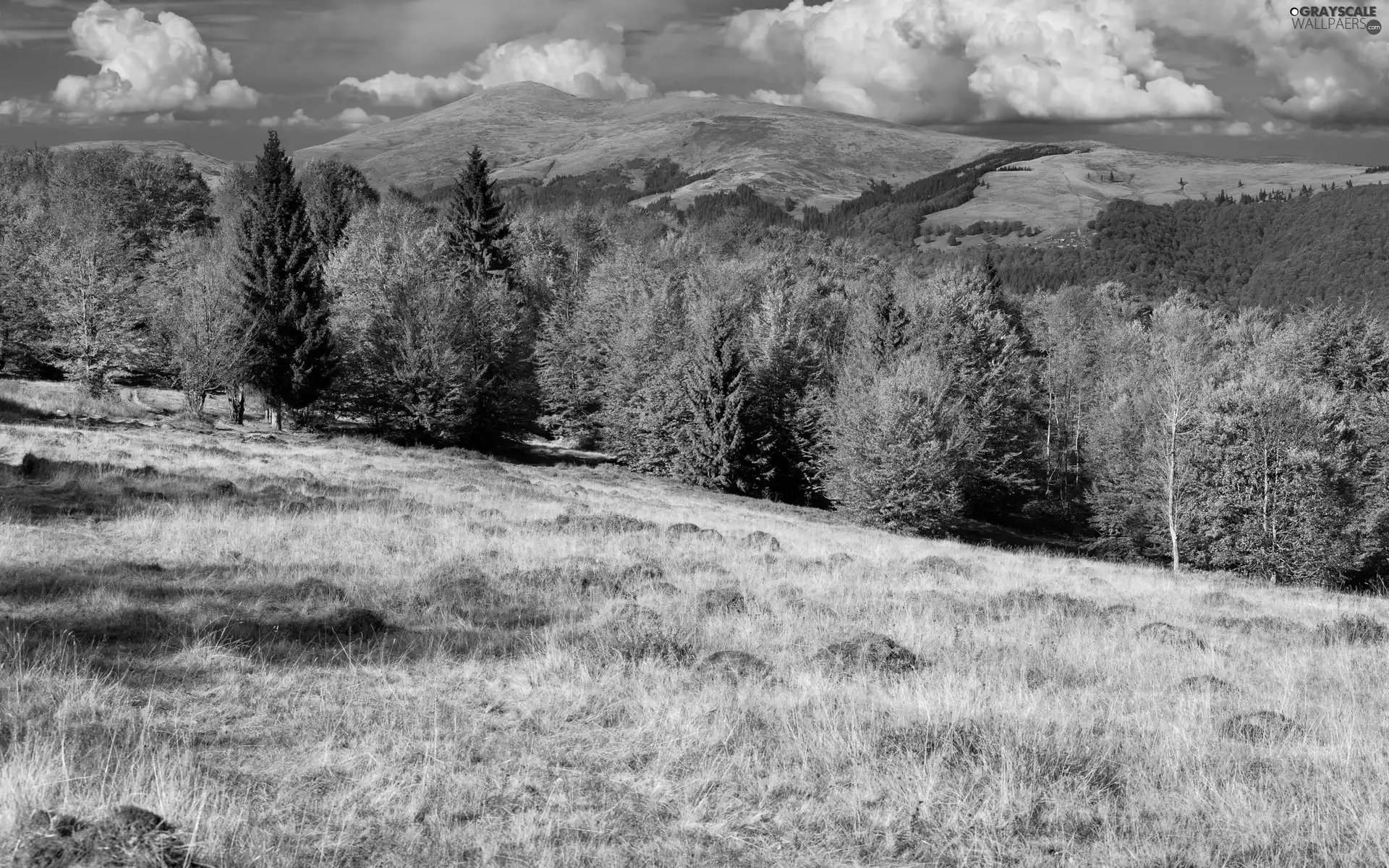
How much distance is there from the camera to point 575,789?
196 inches

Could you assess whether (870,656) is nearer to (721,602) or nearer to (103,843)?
(721,602)

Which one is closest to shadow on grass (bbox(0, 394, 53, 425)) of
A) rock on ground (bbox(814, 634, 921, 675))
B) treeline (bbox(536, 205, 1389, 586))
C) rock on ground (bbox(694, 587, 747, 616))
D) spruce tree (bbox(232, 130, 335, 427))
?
spruce tree (bbox(232, 130, 335, 427))

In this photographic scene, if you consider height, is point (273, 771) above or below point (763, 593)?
above

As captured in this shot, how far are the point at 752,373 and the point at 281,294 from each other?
2785 cm

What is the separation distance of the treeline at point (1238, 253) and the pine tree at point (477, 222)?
85996 millimetres

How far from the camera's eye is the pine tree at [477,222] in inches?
2424

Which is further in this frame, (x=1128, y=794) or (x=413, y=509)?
(x=413, y=509)

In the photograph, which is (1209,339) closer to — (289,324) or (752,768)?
(289,324)

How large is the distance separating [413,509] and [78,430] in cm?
1775

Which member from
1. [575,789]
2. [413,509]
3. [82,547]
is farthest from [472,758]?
[413,509]

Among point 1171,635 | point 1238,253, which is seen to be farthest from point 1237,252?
point 1171,635

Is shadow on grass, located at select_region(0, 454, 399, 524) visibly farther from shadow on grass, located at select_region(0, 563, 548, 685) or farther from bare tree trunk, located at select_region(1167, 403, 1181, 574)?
bare tree trunk, located at select_region(1167, 403, 1181, 574)

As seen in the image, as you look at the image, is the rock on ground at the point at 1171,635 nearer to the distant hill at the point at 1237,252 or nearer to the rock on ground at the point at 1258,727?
the rock on ground at the point at 1258,727

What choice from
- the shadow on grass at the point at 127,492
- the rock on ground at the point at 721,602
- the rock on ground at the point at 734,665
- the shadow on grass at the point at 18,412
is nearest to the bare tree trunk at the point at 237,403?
the shadow on grass at the point at 18,412
